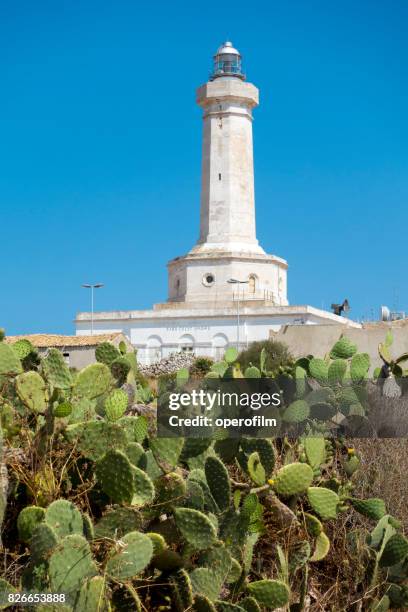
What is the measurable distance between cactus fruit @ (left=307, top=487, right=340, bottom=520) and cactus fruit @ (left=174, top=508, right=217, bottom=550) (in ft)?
3.34

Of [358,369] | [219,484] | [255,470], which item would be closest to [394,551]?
[255,470]

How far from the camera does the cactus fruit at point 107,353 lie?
19.3 ft

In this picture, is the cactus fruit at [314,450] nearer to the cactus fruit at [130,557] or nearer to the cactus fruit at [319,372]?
the cactus fruit at [319,372]

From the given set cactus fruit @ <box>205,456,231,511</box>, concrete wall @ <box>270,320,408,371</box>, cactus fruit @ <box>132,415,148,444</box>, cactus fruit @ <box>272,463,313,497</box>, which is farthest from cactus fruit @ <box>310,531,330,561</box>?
concrete wall @ <box>270,320,408,371</box>

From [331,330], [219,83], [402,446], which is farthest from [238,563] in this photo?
[219,83]

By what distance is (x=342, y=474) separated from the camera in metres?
5.71

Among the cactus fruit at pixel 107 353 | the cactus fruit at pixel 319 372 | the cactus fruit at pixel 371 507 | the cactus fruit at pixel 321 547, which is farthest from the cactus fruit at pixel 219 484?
the cactus fruit at pixel 319 372

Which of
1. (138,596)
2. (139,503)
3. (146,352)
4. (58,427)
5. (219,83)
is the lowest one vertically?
(138,596)

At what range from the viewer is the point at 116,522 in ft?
13.1

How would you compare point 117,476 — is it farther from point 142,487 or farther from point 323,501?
point 323,501

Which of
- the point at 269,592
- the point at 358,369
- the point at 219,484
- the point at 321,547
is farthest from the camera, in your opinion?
the point at 358,369

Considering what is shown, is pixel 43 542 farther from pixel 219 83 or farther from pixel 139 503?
pixel 219 83

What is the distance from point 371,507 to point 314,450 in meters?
0.46

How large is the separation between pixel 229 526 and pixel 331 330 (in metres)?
18.7
